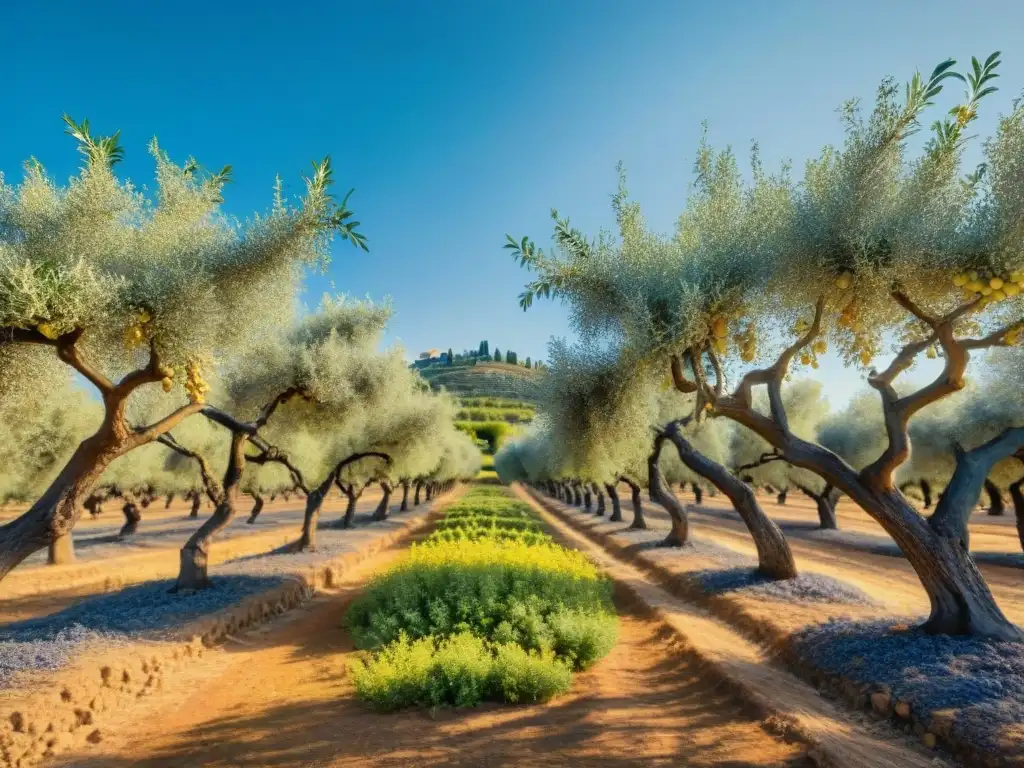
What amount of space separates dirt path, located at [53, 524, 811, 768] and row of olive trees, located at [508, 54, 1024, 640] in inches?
155

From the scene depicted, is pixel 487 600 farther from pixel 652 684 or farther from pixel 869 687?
pixel 869 687

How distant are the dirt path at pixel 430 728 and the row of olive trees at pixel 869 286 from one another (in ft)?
12.9

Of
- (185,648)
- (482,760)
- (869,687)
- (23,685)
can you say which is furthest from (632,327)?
(23,685)

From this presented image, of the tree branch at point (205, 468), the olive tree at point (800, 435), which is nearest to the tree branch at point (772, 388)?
the tree branch at point (205, 468)

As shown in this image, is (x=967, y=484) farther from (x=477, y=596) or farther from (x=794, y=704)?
(x=477, y=596)

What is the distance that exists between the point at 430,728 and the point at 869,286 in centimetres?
829

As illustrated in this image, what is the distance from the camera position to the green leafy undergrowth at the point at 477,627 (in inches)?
289

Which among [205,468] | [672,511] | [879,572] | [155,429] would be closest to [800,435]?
[879,572]

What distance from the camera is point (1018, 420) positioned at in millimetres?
22297

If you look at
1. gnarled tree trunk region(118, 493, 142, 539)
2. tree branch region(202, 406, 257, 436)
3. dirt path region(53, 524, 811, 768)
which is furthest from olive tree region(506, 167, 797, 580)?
gnarled tree trunk region(118, 493, 142, 539)

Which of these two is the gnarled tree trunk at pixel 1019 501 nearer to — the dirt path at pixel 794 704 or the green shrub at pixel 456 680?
the dirt path at pixel 794 704

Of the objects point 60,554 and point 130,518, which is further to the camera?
point 130,518

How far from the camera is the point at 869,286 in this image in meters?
8.39

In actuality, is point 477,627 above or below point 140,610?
below
